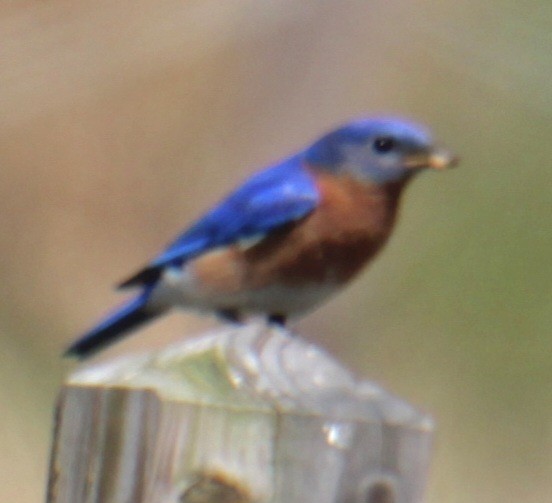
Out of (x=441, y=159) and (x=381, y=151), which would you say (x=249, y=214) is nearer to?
(x=381, y=151)

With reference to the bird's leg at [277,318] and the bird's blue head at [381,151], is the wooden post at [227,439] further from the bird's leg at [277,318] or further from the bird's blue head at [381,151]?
the bird's blue head at [381,151]

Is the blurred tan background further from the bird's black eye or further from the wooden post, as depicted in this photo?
the wooden post

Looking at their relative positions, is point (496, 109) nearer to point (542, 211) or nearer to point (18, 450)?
point (542, 211)

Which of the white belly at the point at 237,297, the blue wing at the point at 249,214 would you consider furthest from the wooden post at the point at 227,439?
the blue wing at the point at 249,214

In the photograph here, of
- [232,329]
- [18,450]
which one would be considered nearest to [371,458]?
[232,329]

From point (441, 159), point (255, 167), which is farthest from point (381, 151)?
point (255, 167)

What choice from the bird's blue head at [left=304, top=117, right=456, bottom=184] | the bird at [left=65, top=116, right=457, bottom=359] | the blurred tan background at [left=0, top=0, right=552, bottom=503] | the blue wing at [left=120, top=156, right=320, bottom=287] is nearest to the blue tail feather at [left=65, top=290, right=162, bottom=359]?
the bird at [left=65, top=116, right=457, bottom=359]
